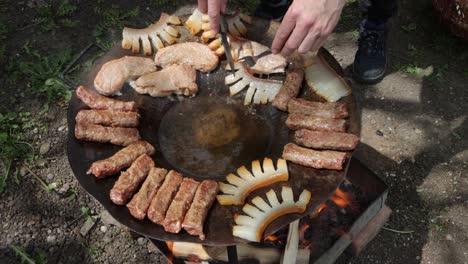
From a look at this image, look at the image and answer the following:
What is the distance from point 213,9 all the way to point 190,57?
2.48 feet

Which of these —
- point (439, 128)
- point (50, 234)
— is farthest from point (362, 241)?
A: point (50, 234)

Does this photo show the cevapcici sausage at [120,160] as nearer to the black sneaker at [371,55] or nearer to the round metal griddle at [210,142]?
the round metal griddle at [210,142]

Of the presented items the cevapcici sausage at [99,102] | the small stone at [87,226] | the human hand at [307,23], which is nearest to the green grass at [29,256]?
the small stone at [87,226]

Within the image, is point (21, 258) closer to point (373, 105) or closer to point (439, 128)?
point (373, 105)

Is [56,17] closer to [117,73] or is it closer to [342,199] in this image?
[117,73]

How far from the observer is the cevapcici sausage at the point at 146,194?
2877mm

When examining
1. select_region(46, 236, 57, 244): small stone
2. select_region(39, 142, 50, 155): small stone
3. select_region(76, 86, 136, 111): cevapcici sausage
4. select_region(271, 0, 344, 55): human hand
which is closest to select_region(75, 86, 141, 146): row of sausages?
select_region(76, 86, 136, 111): cevapcici sausage

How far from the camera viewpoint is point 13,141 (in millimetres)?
5078

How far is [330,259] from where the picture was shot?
3783 millimetres

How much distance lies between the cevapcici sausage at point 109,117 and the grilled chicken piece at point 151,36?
723 millimetres

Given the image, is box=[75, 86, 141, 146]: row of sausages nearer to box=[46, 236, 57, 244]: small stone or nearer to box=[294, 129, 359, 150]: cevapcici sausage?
box=[294, 129, 359, 150]: cevapcici sausage

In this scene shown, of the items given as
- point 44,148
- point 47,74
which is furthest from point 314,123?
point 47,74

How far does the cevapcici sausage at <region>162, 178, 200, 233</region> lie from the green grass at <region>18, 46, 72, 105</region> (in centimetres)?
309

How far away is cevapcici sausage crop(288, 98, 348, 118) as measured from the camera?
11.0 feet
